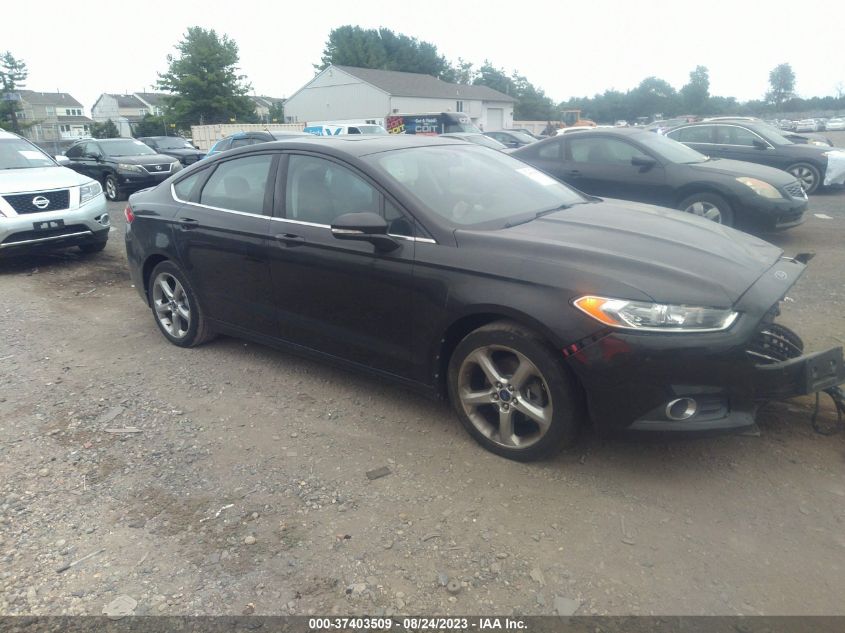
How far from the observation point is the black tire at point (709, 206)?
7.97m

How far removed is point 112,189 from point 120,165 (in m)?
0.72

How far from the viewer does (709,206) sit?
26.4 ft

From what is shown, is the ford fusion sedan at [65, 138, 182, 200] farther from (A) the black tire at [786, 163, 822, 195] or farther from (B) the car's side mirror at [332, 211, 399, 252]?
(A) the black tire at [786, 163, 822, 195]

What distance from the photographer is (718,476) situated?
3180mm

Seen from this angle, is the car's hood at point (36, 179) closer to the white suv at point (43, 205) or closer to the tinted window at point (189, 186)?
the white suv at point (43, 205)

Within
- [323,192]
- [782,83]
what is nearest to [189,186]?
[323,192]

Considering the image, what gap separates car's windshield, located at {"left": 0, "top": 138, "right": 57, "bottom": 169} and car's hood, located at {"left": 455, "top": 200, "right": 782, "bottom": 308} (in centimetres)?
806

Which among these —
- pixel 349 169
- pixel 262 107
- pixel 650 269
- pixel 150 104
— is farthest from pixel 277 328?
pixel 150 104

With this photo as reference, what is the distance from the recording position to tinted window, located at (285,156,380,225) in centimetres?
381

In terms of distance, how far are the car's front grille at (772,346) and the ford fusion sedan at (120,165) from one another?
48.6 ft

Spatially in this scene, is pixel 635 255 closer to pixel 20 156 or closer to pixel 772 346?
pixel 772 346

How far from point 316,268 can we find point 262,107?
97.5 m

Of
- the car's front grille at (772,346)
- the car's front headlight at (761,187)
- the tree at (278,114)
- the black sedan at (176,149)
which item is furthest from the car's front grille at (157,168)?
the tree at (278,114)

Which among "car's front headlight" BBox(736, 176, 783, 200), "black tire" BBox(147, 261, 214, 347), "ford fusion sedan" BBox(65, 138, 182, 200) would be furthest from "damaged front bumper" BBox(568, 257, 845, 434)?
"ford fusion sedan" BBox(65, 138, 182, 200)
